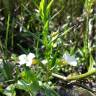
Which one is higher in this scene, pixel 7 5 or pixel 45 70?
pixel 7 5

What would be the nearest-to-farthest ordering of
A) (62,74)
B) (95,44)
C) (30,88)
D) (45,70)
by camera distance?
(30,88) → (45,70) → (62,74) → (95,44)

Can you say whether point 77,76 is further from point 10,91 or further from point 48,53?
point 10,91

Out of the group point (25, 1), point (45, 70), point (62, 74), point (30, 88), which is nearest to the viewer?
→ point (30, 88)

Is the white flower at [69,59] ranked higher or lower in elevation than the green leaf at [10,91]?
higher

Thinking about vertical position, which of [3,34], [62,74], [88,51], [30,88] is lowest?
[30,88]

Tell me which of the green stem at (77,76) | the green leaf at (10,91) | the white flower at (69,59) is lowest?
the green leaf at (10,91)

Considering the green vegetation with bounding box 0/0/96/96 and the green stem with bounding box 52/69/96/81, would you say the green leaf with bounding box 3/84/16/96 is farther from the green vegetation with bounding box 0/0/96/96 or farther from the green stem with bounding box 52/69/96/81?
the green stem with bounding box 52/69/96/81

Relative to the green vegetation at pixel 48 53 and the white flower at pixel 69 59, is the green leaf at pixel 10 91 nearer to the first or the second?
the green vegetation at pixel 48 53

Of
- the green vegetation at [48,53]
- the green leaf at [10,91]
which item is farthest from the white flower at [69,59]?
the green leaf at [10,91]

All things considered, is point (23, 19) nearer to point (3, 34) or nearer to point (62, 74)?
point (3, 34)

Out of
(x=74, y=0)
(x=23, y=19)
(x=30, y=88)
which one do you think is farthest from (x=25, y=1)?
(x=30, y=88)

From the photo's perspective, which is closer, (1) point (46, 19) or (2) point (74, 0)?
(1) point (46, 19)
